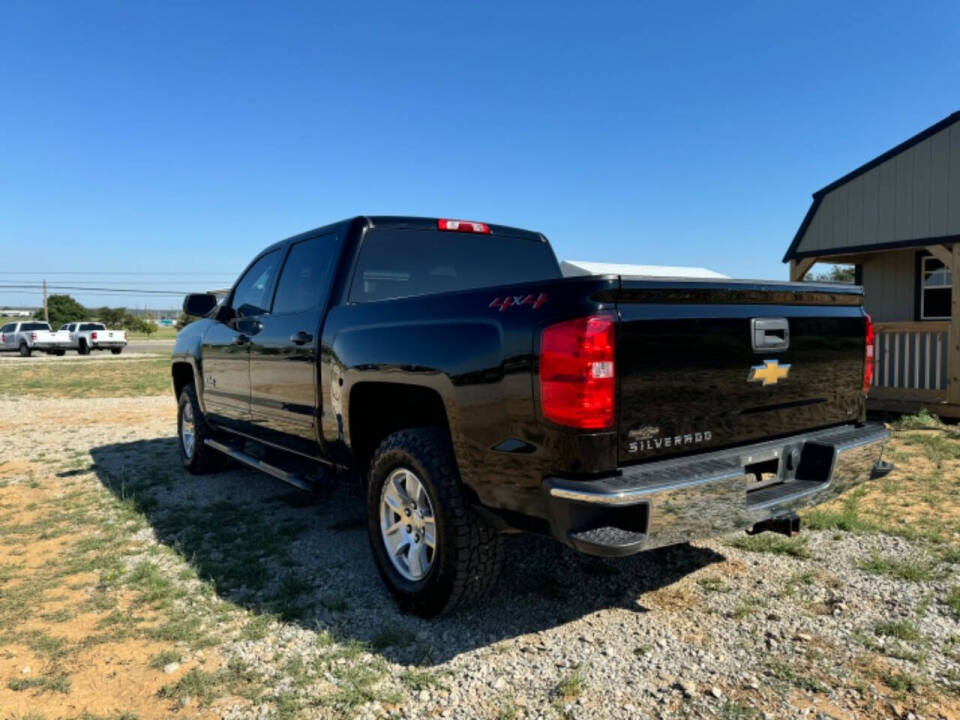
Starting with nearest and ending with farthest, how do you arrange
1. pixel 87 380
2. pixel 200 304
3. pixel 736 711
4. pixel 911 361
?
1. pixel 736 711
2. pixel 200 304
3. pixel 911 361
4. pixel 87 380

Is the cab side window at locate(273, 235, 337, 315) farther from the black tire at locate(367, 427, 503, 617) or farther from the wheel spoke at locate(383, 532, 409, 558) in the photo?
the wheel spoke at locate(383, 532, 409, 558)

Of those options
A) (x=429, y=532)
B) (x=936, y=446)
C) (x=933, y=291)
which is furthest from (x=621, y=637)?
(x=933, y=291)

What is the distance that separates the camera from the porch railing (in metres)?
9.86

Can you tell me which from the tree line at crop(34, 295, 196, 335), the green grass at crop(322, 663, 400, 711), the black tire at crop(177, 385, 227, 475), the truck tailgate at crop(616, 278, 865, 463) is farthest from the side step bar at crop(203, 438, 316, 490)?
the tree line at crop(34, 295, 196, 335)

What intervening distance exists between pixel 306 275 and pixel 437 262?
890 mm

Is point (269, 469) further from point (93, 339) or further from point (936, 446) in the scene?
point (93, 339)

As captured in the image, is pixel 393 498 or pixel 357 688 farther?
pixel 393 498

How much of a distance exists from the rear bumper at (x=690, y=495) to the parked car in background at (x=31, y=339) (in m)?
37.7

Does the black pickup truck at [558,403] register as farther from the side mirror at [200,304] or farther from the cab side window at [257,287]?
the side mirror at [200,304]

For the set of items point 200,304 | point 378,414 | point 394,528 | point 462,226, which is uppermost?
point 462,226

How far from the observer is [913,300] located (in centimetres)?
1197

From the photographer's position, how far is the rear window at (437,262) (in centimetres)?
418

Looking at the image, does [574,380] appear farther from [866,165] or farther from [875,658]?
[866,165]

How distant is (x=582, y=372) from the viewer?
8.18 feet
